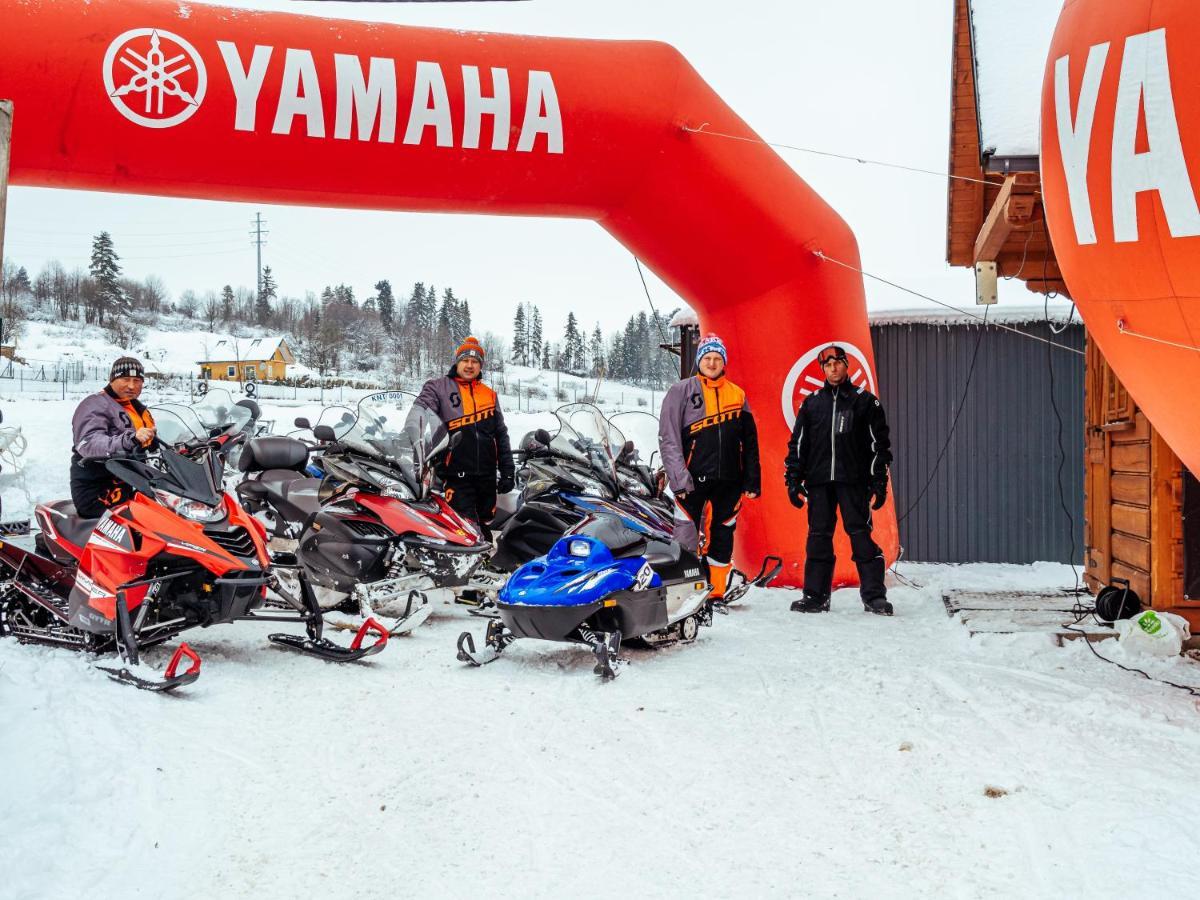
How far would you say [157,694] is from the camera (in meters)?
3.60

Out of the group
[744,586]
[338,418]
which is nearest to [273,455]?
[338,418]

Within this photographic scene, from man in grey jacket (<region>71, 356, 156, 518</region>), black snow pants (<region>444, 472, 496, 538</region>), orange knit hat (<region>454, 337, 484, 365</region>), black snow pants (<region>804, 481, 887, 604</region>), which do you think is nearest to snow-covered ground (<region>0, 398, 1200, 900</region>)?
man in grey jacket (<region>71, 356, 156, 518</region>)

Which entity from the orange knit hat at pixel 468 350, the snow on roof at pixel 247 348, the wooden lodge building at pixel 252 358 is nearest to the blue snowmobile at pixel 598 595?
the orange knit hat at pixel 468 350

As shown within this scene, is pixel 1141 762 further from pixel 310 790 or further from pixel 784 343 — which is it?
pixel 784 343

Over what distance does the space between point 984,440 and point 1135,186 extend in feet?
21.6

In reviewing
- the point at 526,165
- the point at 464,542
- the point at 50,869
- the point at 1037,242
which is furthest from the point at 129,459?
the point at 1037,242

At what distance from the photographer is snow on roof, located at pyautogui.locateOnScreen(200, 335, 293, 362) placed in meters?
45.6

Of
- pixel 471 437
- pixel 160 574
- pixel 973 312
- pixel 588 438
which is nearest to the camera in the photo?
pixel 160 574

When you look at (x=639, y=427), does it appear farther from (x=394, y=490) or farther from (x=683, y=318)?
(x=683, y=318)

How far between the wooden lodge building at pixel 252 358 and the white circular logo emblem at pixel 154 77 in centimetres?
4021

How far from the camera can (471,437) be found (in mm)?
6516

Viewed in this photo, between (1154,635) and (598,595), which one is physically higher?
(598,595)

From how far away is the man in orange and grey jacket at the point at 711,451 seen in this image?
19.4 ft

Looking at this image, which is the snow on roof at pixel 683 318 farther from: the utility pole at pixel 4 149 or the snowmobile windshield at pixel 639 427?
the utility pole at pixel 4 149
